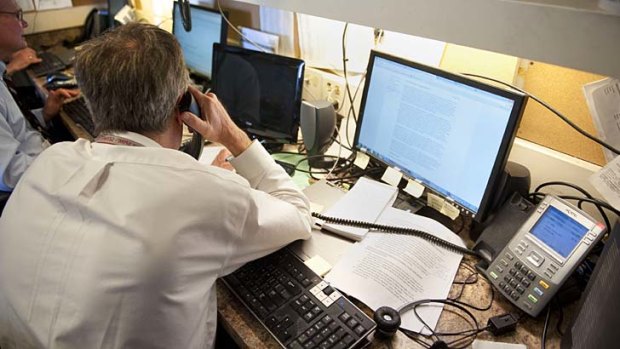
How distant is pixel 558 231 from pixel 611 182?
0.14 meters

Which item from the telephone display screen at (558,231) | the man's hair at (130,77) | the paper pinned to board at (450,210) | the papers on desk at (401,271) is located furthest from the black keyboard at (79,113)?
the telephone display screen at (558,231)

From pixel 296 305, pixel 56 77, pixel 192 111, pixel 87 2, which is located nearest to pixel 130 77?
pixel 192 111

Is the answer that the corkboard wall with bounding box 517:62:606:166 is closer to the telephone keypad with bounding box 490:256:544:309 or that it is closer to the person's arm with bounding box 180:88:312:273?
the telephone keypad with bounding box 490:256:544:309

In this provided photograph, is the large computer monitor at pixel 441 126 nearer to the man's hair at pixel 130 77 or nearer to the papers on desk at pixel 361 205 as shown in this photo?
the papers on desk at pixel 361 205

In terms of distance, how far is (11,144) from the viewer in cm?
153

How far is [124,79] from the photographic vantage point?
744 mm

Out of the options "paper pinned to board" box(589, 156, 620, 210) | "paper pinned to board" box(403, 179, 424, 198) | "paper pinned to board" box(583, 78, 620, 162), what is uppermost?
"paper pinned to board" box(583, 78, 620, 162)

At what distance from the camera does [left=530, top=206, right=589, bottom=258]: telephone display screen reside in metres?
0.77

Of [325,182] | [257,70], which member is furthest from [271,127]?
[325,182]

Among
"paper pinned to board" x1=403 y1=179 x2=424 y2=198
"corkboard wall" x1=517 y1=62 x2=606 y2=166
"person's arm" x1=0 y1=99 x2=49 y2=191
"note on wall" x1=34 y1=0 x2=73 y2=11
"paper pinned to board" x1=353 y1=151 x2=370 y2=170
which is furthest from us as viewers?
"note on wall" x1=34 y1=0 x2=73 y2=11

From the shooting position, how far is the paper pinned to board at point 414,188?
108 cm

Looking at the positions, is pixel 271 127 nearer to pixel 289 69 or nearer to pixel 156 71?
pixel 289 69

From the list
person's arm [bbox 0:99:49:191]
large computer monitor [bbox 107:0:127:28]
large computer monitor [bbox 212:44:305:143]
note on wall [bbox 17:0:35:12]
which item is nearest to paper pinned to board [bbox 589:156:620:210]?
large computer monitor [bbox 212:44:305:143]

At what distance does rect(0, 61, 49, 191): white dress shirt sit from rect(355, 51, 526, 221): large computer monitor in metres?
1.40
